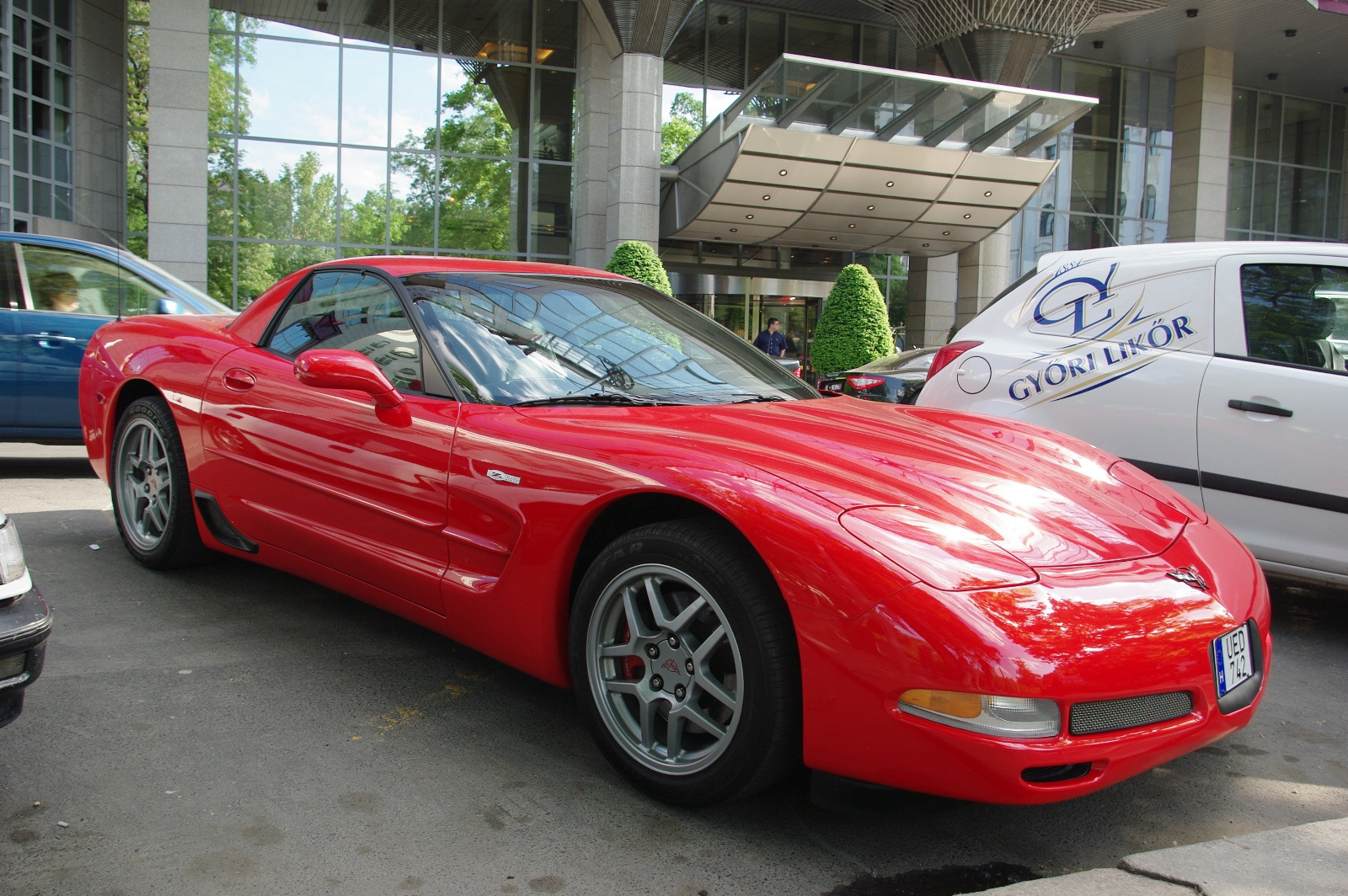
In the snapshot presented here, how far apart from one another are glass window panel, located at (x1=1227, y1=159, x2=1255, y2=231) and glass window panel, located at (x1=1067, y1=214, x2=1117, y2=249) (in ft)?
18.8

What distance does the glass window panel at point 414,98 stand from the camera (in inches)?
794

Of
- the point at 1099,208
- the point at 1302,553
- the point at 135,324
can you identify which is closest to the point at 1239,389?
the point at 1302,553

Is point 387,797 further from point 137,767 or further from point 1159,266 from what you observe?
point 1159,266

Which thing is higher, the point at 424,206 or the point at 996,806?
the point at 424,206

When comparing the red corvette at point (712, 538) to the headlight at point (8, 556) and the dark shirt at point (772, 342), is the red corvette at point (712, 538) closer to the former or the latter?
the headlight at point (8, 556)

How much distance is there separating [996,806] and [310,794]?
1771mm

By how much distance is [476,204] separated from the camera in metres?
20.9

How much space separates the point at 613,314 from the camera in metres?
3.71

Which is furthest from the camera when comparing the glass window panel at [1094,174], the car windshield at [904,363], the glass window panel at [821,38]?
the glass window panel at [1094,174]

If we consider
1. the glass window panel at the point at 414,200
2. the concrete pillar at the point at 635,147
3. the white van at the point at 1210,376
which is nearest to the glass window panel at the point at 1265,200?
the concrete pillar at the point at 635,147

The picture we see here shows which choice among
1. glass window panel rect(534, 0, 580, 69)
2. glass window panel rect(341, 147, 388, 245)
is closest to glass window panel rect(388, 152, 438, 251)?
glass window panel rect(341, 147, 388, 245)

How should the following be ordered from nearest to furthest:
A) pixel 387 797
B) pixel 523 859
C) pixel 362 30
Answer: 1. pixel 523 859
2. pixel 387 797
3. pixel 362 30

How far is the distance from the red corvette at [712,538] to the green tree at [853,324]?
13730 millimetres

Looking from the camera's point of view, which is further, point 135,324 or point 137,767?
point 135,324
